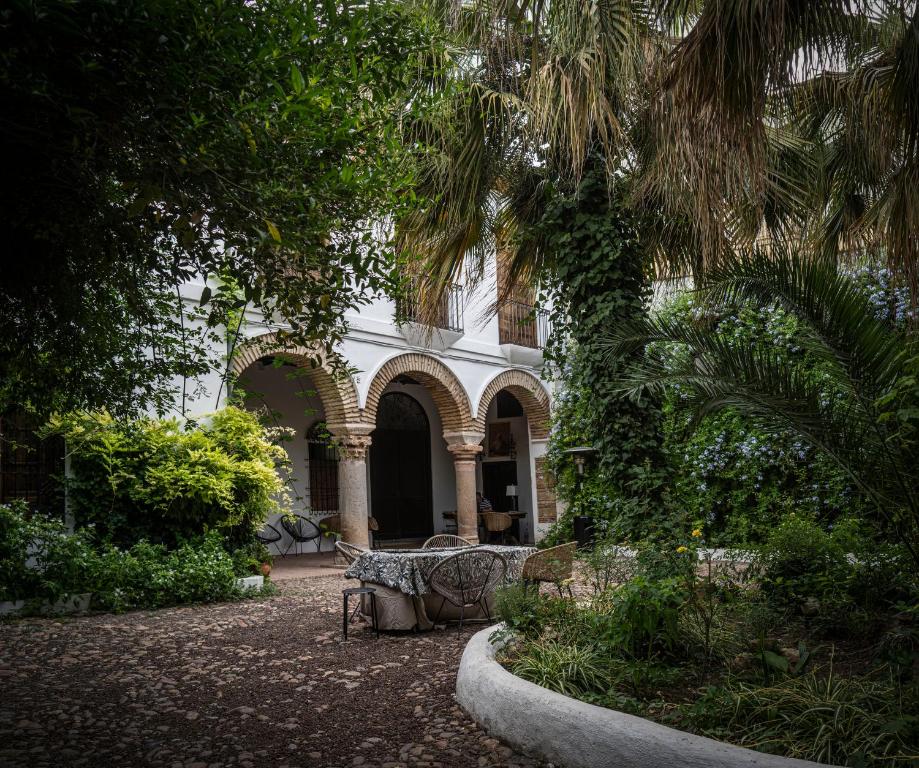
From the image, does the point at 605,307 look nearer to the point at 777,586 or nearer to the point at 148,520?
the point at 777,586

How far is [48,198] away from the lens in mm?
3084

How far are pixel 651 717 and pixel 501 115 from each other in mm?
4444

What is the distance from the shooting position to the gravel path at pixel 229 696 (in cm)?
374

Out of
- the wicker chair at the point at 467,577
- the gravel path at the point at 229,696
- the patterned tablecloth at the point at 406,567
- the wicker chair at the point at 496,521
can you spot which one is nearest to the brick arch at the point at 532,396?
the wicker chair at the point at 496,521

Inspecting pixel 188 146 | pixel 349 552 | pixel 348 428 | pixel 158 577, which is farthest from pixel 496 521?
pixel 188 146

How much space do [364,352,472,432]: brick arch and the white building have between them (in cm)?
2

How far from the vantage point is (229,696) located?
4.83 meters

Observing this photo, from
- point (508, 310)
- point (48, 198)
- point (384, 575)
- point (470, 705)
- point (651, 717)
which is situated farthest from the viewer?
point (508, 310)

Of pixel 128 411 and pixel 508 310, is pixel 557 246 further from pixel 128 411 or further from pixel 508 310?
pixel 508 310

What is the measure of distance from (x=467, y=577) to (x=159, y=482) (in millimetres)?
3759

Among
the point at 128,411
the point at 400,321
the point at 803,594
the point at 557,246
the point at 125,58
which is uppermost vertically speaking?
the point at 557,246

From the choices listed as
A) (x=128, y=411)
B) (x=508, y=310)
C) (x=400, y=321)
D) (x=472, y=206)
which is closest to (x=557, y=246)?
(x=472, y=206)

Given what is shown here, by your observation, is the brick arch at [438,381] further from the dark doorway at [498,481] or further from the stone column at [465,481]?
the dark doorway at [498,481]

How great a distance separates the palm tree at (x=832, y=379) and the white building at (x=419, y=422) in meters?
7.10
